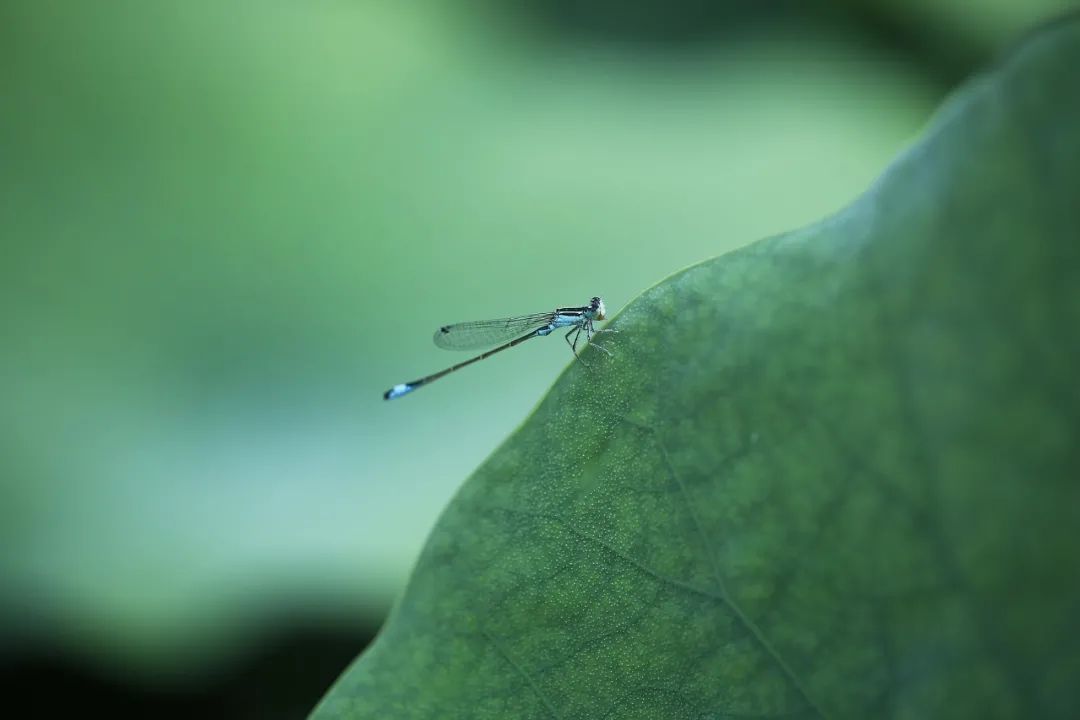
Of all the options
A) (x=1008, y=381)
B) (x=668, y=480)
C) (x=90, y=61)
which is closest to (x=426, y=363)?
(x=90, y=61)

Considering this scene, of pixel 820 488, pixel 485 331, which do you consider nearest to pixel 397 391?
pixel 485 331

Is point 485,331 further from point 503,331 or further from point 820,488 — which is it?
point 820,488

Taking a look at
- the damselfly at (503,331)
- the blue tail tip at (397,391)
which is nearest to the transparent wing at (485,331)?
the damselfly at (503,331)

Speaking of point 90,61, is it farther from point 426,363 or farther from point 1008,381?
point 1008,381

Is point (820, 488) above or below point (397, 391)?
below

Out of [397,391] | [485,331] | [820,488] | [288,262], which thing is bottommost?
[820,488]

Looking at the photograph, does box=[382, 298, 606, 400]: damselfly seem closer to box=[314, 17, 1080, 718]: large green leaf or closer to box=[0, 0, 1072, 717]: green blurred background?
box=[0, 0, 1072, 717]: green blurred background

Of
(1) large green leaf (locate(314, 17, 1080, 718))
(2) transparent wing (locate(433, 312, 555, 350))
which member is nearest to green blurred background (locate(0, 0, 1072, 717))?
(2) transparent wing (locate(433, 312, 555, 350))
